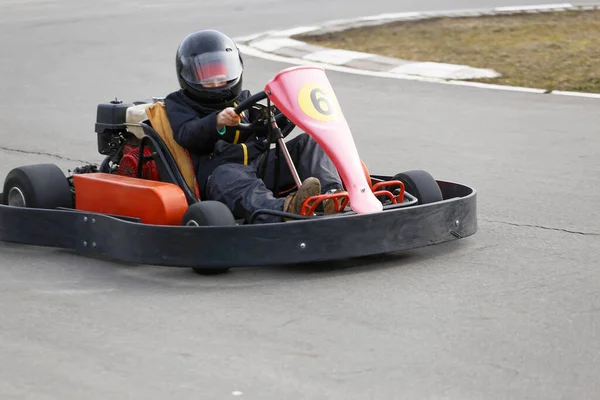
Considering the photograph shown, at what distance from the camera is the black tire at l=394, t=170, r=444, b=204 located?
215 inches

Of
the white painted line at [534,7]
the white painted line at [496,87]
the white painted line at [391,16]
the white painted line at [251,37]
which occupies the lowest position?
the white painted line at [496,87]

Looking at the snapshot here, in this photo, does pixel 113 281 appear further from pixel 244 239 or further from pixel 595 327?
pixel 595 327

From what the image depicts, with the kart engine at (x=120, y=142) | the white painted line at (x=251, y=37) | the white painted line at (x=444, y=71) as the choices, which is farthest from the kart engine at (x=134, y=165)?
the white painted line at (x=251, y=37)

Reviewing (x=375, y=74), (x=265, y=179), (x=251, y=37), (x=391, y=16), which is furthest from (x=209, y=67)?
(x=391, y=16)

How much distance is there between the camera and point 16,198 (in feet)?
19.3

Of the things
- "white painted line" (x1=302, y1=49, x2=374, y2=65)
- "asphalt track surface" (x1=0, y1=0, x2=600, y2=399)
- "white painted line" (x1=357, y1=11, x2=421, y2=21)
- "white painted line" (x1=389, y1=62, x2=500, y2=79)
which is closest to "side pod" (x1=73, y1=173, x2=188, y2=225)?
"asphalt track surface" (x1=0, y1=0, x2=600, y2=399)

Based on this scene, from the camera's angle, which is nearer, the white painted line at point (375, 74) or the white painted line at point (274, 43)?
the white painted line at point (375, 74)

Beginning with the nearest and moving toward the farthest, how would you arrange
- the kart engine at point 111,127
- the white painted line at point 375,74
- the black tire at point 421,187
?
the black tire at point 421,187 → the kart engine at point 111,127 → the white painted line at point 375,74

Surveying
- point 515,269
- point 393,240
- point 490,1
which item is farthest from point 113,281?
point 490,1

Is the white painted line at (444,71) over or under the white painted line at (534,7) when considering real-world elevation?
under

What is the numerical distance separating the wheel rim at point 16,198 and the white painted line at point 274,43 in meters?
7.17

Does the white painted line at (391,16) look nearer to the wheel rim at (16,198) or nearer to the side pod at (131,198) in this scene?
the wheel rim at (16,198)

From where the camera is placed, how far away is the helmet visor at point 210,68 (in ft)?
18.1

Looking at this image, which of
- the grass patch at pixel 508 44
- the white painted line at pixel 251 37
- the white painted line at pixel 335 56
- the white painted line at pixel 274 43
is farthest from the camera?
the white painted line at pixel 251 37
